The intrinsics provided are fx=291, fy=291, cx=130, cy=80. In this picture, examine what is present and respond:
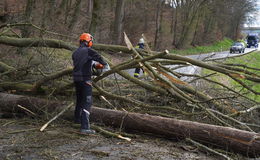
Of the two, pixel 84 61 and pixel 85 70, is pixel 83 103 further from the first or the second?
pixel 84 61

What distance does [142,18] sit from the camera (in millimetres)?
24109

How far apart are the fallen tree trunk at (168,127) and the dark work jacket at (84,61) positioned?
2.51 ft

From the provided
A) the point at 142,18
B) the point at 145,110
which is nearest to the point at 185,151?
the point at 145,110

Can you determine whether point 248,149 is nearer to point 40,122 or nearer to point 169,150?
point 169,150

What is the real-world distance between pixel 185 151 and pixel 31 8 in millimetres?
9384

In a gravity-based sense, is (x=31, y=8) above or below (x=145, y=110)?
above

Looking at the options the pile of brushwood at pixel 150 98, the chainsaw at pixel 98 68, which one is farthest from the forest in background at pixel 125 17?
the chainsaw at pixel 98 68

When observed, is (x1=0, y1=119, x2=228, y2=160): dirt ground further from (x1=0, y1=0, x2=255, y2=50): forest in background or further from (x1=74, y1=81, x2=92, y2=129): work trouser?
(x1=0, y1=0, x2=255, y2=50): forest in background

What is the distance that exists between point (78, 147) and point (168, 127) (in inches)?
56.4

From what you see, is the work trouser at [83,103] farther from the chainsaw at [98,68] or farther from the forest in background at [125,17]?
the forest in background at [125,17]

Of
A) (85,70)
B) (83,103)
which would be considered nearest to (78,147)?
(83,103)

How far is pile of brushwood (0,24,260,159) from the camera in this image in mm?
4461

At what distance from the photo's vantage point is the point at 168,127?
15.1 feet

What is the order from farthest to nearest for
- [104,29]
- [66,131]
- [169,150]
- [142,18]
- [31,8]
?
1. [142,18]
2. [104,29]
3. [31,8]
4. [66,131]
5. [169,150]
